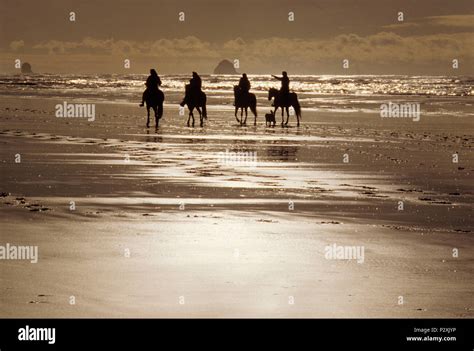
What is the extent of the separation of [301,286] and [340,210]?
5.72m

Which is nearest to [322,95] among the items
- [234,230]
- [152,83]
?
[152,83]

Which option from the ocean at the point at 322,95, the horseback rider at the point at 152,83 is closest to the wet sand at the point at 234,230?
the horseback rider at the point at 152,83

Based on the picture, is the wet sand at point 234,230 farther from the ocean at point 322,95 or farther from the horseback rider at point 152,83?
the ocean at point 322,95

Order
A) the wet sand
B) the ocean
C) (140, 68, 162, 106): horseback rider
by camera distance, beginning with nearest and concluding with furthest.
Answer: the wet sand, (140, 68, 162, 106): horseback rider, the ocean

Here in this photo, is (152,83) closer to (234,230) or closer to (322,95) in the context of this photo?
(234,230)

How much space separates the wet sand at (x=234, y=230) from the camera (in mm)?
10141

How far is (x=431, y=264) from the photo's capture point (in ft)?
39.5

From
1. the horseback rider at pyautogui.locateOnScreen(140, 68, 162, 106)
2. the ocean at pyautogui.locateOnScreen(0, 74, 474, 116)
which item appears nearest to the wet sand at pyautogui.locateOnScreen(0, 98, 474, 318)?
the horseback rider at pyautogui.locateOnScreen(140, 68, 162, 106)

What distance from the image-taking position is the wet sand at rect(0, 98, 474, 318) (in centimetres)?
1014

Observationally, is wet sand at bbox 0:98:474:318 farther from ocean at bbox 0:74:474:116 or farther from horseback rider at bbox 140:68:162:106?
ocean at bbox 0:74:474:116

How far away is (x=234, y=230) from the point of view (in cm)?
1416

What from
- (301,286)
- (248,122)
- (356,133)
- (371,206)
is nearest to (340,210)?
(371,206)

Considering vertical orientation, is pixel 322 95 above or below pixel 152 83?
below
